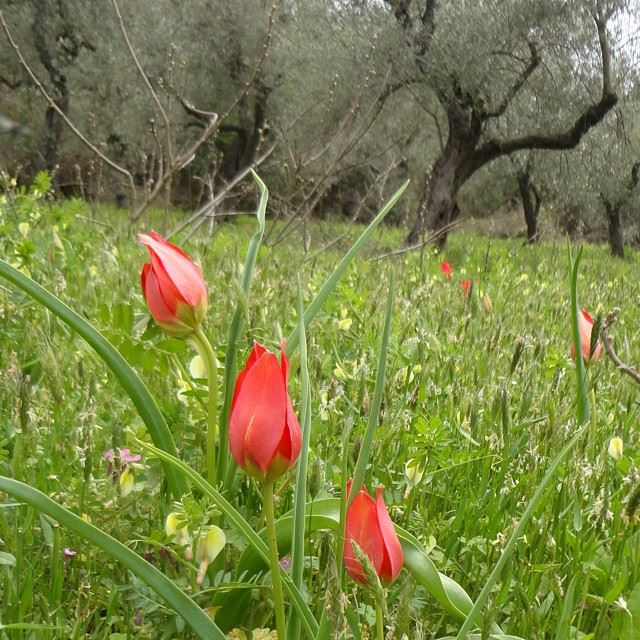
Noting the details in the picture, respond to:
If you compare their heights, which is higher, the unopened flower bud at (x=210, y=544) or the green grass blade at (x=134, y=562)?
the green grass blade at (x=134, y=562)

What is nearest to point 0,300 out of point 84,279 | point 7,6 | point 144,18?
point 84,279

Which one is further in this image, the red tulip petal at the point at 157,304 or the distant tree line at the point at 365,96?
the distant tree line at the point at 365,96

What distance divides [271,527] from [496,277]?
443 centimetres

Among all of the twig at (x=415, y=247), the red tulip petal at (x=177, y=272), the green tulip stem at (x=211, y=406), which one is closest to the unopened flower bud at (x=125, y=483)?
the green tulip stem at (x=211, y=406)

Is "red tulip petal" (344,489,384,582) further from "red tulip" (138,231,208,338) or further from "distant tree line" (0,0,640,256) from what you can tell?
"distant tree line" (0,0,640,256)

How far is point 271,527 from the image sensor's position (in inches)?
25.6

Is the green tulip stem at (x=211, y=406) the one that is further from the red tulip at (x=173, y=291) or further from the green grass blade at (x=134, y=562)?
the green grass blade at (x=134, y=562)

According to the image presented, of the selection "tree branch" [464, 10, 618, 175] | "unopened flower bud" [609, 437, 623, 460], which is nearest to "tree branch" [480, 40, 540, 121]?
"tree branch" [464, 10, 618, 175]

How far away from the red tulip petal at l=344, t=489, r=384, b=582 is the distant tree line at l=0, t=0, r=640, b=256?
11.2 feet

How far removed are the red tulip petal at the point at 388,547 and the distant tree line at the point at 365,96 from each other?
11.2ft

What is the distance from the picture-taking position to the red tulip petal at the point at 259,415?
0.64 meters

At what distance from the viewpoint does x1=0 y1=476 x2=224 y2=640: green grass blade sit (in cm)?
65

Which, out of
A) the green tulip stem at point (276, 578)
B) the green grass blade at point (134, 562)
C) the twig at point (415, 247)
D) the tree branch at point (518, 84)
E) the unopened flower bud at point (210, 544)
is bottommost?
the twig at point (415, 247)

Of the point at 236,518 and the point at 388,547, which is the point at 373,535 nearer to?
the point at 388,547
